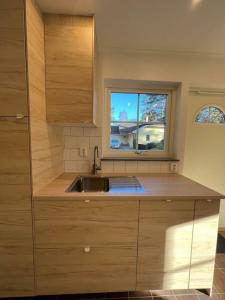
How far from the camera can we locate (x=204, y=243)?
1396mm

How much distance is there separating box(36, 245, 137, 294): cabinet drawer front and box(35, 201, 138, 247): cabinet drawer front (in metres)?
0.07

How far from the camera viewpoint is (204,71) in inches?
80.1

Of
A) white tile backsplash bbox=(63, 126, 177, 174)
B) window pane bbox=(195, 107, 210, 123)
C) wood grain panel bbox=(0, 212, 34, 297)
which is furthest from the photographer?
window pane bbox=(195, 107, 210, 123)

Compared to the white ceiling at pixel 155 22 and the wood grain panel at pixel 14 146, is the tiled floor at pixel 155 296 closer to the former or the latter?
the wood grain panel at pixel 14 146

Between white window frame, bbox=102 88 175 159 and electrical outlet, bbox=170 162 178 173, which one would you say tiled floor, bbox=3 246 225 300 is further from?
white window frame, bbox=102 88 175 159

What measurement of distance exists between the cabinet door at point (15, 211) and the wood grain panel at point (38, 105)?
0.23 feet

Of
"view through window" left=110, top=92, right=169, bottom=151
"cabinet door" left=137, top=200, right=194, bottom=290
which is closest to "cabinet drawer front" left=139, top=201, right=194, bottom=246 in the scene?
"cabinet door" left=137, top=200, right=194, bottom=290

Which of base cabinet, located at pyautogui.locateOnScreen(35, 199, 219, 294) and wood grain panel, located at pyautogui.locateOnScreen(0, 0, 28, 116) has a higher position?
wood grain panel, located at pyautogui.locateOnScreen(0, 0, 28, 116)

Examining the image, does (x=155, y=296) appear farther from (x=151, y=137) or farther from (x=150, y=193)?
(x=151, y=137)

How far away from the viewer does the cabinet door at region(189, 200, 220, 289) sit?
136 centimetres

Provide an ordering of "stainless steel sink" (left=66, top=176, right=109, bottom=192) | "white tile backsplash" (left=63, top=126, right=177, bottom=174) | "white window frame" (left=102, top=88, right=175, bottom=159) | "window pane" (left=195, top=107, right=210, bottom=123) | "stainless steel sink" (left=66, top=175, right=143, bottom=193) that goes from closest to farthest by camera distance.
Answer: "stainless steel sink" (left=66, top=175, right=143, bottom=193), "stainless steel sink" (left=66, top=176, right=109, bottom=192), "white tile backsplash" (left=63, top=126, right=177, bottom=174), "white window frame" (left=102, top=88, right=175, bottom=159), "window pane" (left=195, top=107, right=210, bottom=123)

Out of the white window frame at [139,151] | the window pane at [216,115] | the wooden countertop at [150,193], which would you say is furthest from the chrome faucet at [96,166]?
the window pane at [216,115]

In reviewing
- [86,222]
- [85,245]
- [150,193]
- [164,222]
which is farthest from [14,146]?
[164,222]

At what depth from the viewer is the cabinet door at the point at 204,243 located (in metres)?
1.36
